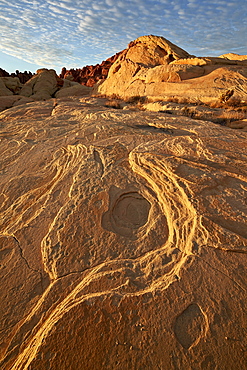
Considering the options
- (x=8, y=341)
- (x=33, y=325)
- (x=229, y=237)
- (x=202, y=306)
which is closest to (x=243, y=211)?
(x=229, y=237)

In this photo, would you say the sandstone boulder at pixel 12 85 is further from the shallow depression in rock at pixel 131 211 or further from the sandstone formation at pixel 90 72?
the shallow depression in rock at pixel 131 211

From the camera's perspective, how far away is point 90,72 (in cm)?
4119

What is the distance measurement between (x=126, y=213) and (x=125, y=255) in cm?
50

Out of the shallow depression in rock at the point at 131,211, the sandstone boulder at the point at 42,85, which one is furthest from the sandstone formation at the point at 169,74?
the sandstone boulder at the point at 42,85

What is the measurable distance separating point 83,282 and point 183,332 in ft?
2.46

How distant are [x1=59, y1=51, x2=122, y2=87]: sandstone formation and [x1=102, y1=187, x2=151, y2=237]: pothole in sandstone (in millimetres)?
35097

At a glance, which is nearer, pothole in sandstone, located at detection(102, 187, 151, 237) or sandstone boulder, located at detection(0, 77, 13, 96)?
pothole in sandstone, located at detection(102, 187, 151, 237)

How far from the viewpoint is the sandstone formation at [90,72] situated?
119ft

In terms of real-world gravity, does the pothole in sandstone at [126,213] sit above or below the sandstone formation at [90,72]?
below

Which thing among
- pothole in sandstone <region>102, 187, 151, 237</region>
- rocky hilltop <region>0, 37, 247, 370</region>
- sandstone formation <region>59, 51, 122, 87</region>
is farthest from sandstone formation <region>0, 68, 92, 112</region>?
pothole in sandstone <region>102, 187, 151, 237</region>

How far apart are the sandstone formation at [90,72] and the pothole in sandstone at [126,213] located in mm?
35097

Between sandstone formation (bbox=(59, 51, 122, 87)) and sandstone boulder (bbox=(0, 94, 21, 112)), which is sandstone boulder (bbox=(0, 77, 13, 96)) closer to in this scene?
sandstone boulder (bbox=(0, 94, 21, 112))

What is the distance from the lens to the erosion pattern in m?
1.20

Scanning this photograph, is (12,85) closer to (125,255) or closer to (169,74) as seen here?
(169,74)
